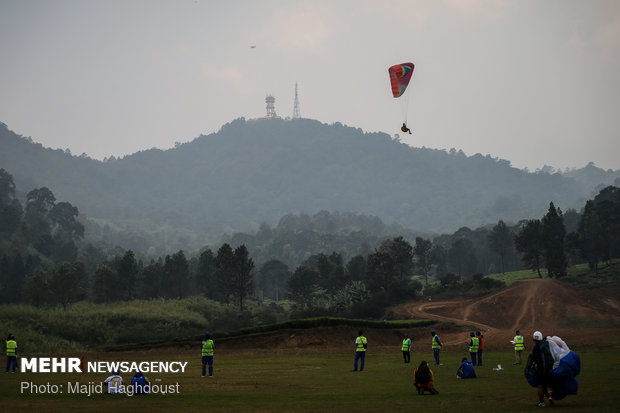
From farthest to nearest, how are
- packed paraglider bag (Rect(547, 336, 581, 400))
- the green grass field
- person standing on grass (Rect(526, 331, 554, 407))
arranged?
the green grass field → person standing on grass (Rect(526, 331, 554, 407)) → packed paraglider bag (Rect(547, 336, 581, 400))

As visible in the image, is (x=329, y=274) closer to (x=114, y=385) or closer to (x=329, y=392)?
(x=329, y=392)

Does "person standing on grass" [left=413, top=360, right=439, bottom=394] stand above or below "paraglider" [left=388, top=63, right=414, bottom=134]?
below

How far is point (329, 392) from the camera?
24.8 meters

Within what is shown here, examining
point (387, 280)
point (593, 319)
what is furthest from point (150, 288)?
point (593, 319)

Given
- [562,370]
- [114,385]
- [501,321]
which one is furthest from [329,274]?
[562,370]

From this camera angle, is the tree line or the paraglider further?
the tree line

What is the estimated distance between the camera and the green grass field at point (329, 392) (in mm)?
20391

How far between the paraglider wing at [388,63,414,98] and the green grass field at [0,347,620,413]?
30.3m

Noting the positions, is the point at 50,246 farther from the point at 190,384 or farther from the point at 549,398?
the point at 549,398

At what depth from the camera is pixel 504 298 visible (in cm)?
8869

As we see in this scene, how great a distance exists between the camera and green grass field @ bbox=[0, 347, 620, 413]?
66.9 ft

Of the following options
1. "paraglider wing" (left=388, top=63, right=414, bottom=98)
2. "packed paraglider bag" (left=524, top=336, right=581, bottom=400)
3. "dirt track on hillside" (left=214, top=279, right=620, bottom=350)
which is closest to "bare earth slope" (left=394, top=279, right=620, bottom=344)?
"dirt track on hillside" (left=214, top=279, right=620, bottom=350)

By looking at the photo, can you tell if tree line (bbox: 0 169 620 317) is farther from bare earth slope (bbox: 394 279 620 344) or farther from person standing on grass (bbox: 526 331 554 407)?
person standing on grass (bbox: 526 331 554 407)

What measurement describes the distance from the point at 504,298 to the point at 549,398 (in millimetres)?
72833
